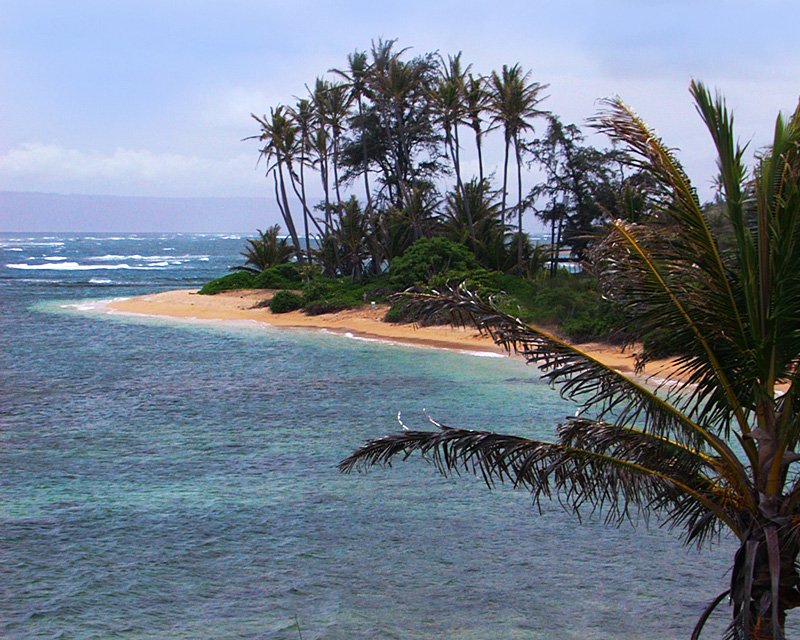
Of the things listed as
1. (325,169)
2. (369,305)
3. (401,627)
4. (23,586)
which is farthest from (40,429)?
(325,169)

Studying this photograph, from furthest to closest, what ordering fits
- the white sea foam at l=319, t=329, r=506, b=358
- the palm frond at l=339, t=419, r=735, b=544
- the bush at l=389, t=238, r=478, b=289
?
the bush at l=389, t=238, r=478, b=289, the white sea foam at l=319, t=329, r=506, b=358, the palm frond at l=339, t=419, r=735, b=544

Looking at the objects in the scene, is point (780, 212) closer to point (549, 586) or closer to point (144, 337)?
point (549, 586)

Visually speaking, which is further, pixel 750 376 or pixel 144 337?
pixel 144 337

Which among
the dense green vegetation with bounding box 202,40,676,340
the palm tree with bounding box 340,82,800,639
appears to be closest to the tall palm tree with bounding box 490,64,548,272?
the dense green vegetation with bounding box 202,40,676,340

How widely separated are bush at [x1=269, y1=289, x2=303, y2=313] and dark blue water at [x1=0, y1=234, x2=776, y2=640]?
55.4 feet

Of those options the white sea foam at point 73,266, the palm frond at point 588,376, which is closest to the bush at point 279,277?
the palm frond at point 588,376

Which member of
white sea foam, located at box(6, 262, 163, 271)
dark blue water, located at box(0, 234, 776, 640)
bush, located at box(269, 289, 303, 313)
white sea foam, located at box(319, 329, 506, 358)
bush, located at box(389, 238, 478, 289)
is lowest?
dark blue water, located at box(0, 234, 776, 640)

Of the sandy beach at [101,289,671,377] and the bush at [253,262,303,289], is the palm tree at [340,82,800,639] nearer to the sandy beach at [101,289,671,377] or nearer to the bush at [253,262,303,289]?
the sandy beach at [101,289,671,377]

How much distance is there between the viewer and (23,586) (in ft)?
38.8

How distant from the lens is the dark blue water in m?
11.1

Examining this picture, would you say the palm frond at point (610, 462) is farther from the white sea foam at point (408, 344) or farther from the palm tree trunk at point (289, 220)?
the palm tree trunk at point (289, 220)

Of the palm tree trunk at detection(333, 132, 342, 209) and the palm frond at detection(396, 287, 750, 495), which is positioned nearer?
the palm frond at detection(396, 287, 750, 495)

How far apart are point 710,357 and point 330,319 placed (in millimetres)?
33672

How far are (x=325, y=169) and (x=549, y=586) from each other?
1571 inches
